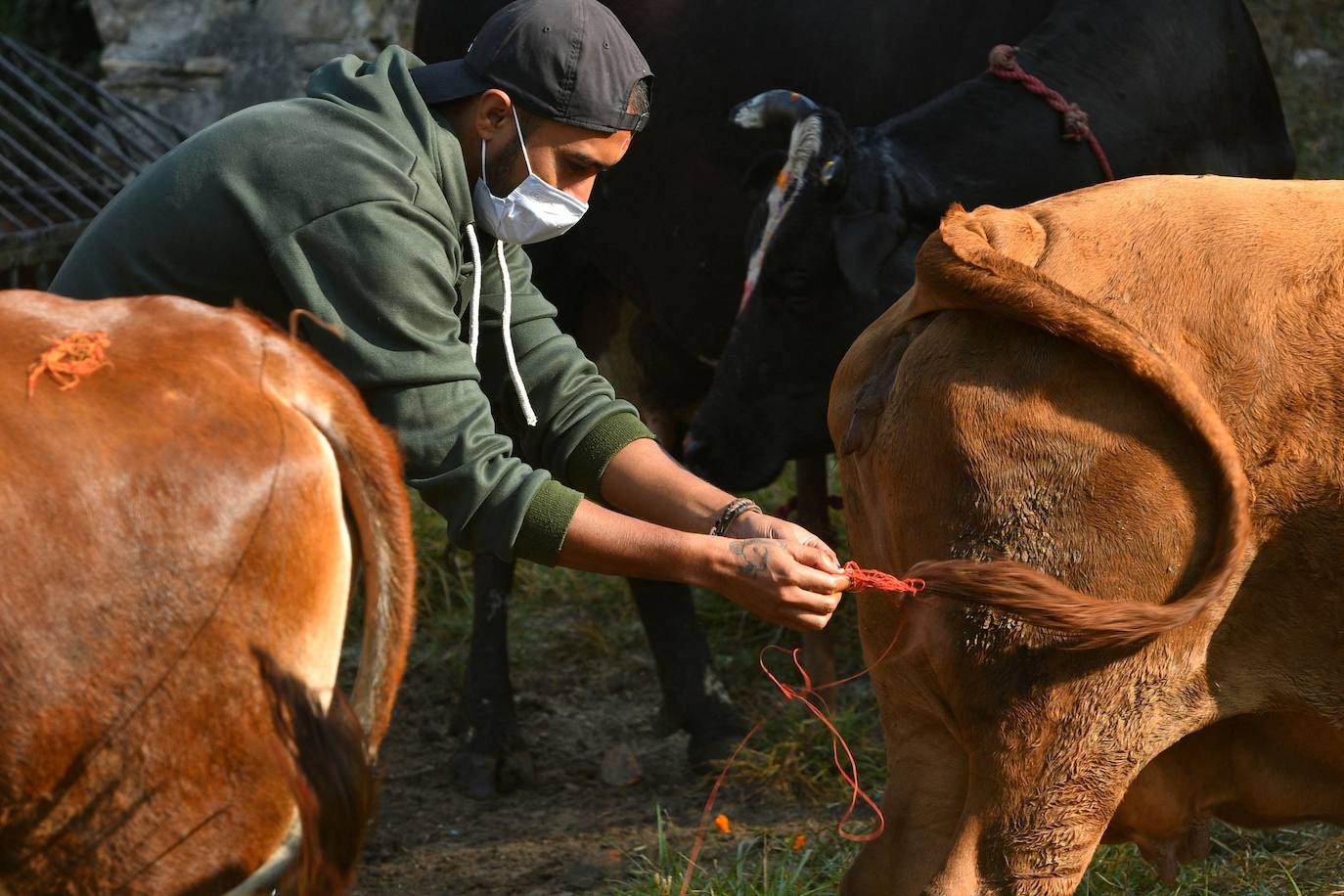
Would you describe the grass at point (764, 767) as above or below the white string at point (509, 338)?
below

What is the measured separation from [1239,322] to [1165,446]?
9.1 inches

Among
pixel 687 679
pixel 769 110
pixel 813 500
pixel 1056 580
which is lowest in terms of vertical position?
pixel 687 679

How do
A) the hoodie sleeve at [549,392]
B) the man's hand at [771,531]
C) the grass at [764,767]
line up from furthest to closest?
the grass at [764,767] < the hoodie sleeve at [549,392] < the man's hand at [771,531]

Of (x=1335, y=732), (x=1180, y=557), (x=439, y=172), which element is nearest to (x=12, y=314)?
(x=439, y=172)

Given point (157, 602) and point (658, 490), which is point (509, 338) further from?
point (157, 602)

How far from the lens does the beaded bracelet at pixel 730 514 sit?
2541mm

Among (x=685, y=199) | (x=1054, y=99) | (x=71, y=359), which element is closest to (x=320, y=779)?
(x=71, y=359)

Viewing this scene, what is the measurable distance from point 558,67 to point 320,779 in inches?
49.2

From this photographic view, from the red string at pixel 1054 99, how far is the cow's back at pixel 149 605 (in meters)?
2.66

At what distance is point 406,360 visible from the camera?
7.64 ft

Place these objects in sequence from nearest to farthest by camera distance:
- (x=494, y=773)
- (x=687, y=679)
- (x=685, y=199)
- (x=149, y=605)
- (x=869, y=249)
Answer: (x=149, y=605) < (x=869, y=249) < (x=494, y=773) < (x=687, y=679) < (x=685, y=199)

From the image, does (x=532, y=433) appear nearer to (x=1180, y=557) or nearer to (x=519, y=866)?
(x=1180, y=557)

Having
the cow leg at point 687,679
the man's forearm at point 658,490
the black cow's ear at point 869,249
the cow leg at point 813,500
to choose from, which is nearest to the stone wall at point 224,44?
the cow leg at point 813,500

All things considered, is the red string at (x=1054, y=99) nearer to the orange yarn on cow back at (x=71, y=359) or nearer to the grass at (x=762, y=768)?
the grass at (x=762, y=768)
